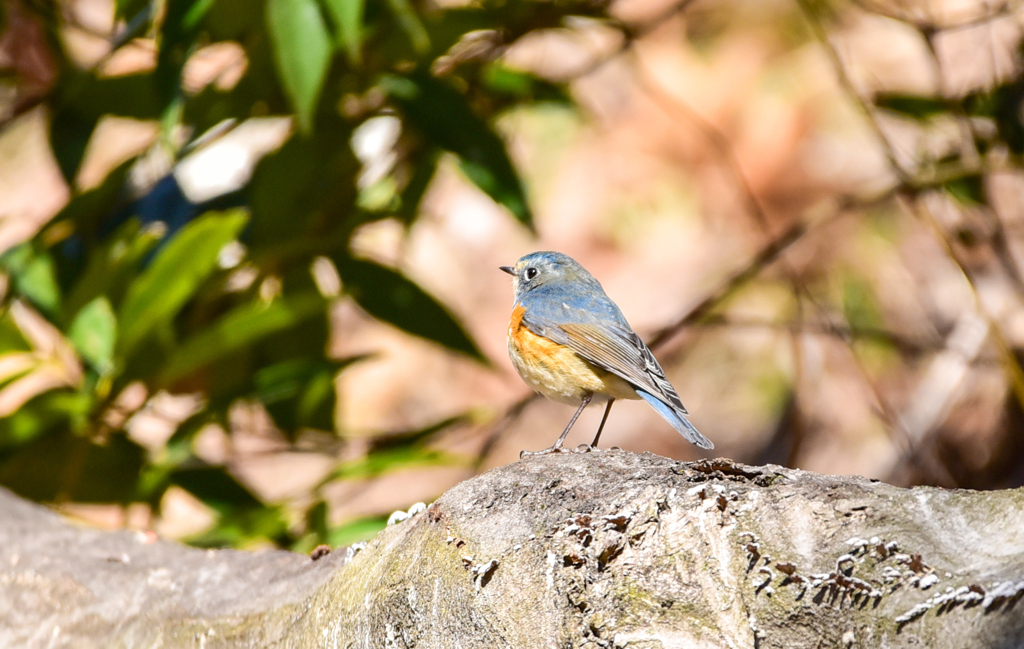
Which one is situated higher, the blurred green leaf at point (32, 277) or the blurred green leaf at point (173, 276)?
the blurred green leaf at point (173, 276)

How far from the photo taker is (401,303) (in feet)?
10.6

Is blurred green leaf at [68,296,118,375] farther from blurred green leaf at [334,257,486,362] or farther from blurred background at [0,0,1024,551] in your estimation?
blurred green leaf at [334,257,486,362]

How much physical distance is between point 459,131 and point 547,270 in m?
0.50

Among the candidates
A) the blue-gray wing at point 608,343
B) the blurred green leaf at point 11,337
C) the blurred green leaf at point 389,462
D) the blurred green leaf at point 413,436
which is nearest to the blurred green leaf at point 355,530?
the blurred green leaf at point 389,462

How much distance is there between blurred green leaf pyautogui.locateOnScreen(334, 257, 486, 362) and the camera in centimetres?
318

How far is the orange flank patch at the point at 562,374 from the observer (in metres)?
2.49

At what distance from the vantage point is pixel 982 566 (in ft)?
3.47

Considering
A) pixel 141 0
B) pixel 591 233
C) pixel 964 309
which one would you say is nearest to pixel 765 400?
pixel 964 309

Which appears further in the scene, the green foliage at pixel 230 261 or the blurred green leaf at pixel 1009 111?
the blurred green leaf at pixel 1009 111

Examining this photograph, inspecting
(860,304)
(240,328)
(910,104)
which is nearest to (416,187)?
(240,328)

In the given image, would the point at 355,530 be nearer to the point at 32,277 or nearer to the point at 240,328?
the point at 240,328

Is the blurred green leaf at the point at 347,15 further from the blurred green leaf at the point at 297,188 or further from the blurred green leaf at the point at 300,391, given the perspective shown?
the blurred green leaf at the point at 300,391

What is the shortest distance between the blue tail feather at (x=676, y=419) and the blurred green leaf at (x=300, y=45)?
1.05 metres

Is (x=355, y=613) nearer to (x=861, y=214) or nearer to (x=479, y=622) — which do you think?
(x=479, y=622)
